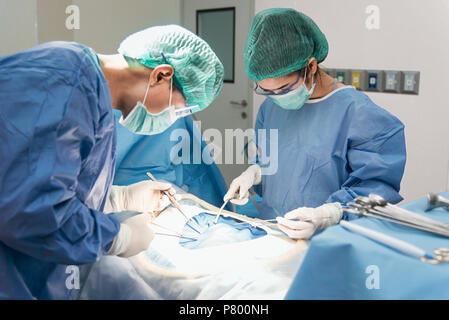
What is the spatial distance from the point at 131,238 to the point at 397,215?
2.44ft

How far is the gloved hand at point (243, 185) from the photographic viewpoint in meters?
1.93

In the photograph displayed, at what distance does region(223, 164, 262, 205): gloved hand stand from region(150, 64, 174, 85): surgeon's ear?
710 millimetres

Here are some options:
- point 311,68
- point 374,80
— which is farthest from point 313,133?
point 374,80

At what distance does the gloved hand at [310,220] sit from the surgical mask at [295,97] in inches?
19.2

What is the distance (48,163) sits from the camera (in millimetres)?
931

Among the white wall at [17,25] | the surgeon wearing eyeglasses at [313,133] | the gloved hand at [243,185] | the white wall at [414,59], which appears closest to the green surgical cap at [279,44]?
the surgeon wearing eyeglasses at [313,133]

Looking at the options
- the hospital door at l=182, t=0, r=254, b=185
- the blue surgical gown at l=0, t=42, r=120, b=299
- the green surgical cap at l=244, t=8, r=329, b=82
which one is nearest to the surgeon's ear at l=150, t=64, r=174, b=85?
the blue surgical gown at l=0, t=42, r=120, b=299

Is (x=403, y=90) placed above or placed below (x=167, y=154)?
above

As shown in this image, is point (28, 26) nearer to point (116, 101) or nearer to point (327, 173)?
point (116, 101)

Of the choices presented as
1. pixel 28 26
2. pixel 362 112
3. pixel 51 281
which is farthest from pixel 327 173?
pixel 28 26

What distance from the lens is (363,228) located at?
0.95 m

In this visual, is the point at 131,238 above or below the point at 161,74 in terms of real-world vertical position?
below

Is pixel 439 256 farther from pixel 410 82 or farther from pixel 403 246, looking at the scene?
pixel 410 82
